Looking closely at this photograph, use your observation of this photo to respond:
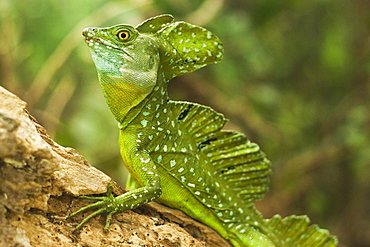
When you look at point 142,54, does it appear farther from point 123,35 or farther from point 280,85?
point 280,85

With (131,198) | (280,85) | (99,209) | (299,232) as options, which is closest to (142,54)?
(131,198)

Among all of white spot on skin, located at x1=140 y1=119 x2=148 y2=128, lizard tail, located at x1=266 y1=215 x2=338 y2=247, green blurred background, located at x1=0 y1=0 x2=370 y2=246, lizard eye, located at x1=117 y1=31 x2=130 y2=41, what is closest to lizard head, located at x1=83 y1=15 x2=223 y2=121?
lizard eye, located at x1=117 y1=31 x2=130 y2=41

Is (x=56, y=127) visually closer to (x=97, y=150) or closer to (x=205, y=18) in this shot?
(x=97, y=150)

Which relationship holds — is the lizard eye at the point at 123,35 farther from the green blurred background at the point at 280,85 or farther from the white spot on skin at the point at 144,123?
the green blurred background at the point at 280,85

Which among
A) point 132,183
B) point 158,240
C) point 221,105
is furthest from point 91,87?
point 158,240

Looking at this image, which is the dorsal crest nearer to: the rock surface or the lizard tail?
the rock surface

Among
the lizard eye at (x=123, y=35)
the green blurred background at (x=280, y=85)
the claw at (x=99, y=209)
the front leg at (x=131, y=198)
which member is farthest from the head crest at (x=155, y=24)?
the green blurred background at (x=280, y=85)
